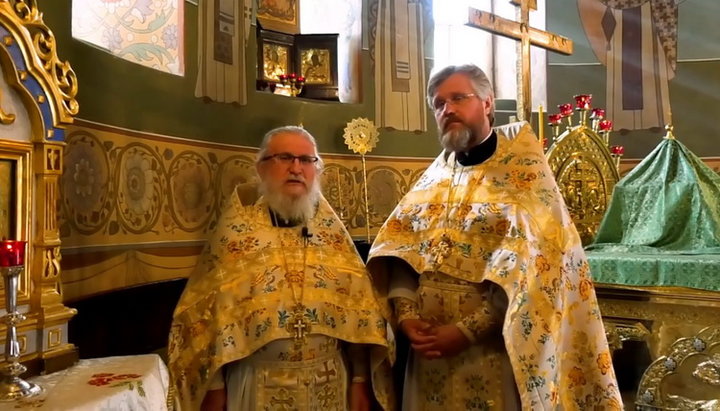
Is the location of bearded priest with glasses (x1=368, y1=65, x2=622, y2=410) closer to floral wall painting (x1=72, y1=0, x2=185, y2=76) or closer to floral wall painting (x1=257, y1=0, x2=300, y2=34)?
floral wall painting (x1=72, y1=0, x2=185, y2=76)

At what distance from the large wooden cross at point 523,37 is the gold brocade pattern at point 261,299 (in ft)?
7.92

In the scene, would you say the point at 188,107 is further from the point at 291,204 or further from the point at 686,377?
the point at 686,377

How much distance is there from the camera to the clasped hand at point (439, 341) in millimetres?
2424

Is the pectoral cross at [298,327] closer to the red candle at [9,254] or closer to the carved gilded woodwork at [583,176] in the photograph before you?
the red candle at [9,254]

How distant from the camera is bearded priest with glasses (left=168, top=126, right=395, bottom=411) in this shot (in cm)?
247

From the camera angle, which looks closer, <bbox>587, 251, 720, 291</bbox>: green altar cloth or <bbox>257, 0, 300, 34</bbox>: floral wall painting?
<bbox>587, 251, 720, 291</bbox>: green altar cloth

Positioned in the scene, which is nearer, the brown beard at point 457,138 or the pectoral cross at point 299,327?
the pectoral cross at point 299,327

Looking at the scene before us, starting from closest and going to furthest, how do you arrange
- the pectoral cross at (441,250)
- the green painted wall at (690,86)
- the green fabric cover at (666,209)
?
the pectoral cross at (441,250)
the green fabric cover at (666,209)
the green painted wall at (690,86)

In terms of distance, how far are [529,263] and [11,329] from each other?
166 cm

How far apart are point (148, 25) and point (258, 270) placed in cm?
223

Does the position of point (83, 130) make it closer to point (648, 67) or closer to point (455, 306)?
point (455, 306)

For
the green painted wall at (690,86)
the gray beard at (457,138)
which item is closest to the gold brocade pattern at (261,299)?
the gray beard at (457,138)

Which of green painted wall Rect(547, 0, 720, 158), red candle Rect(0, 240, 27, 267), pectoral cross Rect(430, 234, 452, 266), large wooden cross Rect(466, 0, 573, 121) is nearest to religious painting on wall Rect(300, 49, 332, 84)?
large wooden cross Rect(466, 0, 573, 121)

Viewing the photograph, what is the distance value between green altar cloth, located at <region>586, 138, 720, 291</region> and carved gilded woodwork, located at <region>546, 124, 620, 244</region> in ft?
0.97
